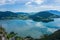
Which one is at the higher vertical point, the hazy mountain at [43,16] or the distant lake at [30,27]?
the hazy mountain at [43,16]

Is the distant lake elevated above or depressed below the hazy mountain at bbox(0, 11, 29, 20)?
below

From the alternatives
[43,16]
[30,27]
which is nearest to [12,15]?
[30,27]

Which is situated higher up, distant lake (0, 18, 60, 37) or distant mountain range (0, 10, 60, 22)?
distant mountain range (0, 10, 60, 22)

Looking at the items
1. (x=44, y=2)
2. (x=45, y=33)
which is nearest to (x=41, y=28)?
(x=45, y=33)

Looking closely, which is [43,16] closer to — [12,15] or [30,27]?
[30,27]

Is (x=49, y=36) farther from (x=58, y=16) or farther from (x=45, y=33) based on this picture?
(x=58, y=16)
